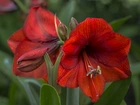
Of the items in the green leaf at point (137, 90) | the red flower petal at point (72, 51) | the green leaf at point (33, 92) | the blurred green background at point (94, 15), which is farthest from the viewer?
the blurred green background at point (94, 15)

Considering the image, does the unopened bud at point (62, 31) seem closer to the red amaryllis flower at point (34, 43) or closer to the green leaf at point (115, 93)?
the red amaryllis flower at point (34, 43)

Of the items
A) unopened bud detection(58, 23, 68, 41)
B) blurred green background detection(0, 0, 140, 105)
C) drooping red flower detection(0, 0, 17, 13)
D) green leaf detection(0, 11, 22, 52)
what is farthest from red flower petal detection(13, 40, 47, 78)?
green leaf detection(0, 11, 22, 52)

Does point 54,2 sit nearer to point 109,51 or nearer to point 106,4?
point 106,4

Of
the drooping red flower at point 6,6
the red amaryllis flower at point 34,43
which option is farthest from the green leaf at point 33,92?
the drooping red flower at point 6,6

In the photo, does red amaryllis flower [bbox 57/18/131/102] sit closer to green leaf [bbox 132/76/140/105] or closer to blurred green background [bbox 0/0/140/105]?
green leaf [bbox 132/76/140/105]

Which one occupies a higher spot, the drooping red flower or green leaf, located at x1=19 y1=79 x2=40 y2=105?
the drooping red flower

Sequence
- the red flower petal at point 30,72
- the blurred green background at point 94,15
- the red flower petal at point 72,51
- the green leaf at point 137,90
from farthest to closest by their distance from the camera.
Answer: the blurred green background at point 94,15, the green leaf at point 137,90, the red flower petal at point 30,72, the red flower petal at point 72,51

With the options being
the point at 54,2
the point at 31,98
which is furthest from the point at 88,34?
the point at 54,2
